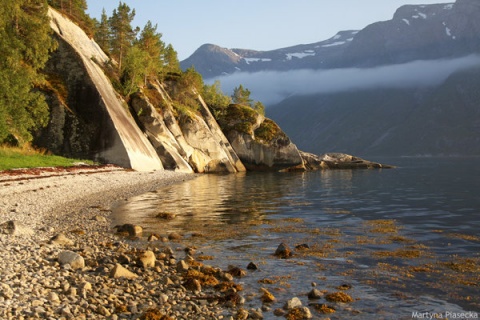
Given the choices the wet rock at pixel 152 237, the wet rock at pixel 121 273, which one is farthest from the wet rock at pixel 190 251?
the wet rock at pixel 121 273

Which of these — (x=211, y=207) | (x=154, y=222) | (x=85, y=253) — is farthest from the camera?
(x=211, y=207)

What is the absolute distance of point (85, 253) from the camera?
46.0ft

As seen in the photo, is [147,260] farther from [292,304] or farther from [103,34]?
[103,34]

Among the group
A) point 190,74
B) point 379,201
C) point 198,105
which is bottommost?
point 379,201

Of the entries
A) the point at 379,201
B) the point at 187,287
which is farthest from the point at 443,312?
the point at 379,201

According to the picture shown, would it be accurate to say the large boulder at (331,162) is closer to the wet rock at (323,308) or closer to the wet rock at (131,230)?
the wet rock at (131,230)

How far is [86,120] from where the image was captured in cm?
5209

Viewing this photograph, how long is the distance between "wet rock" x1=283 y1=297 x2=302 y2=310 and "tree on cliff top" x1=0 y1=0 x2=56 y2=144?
3728cm

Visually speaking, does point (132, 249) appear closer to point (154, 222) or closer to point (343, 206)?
point (154, 222)

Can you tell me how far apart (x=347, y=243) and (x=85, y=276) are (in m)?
11.4

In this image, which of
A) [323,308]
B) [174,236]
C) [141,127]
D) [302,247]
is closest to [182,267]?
[323,308]

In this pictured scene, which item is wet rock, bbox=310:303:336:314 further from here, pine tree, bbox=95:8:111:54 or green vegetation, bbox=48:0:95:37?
pine tree, bbox=95:8:111:54

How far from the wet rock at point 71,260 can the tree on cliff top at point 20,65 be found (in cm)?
3147

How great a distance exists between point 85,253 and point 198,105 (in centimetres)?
7119
